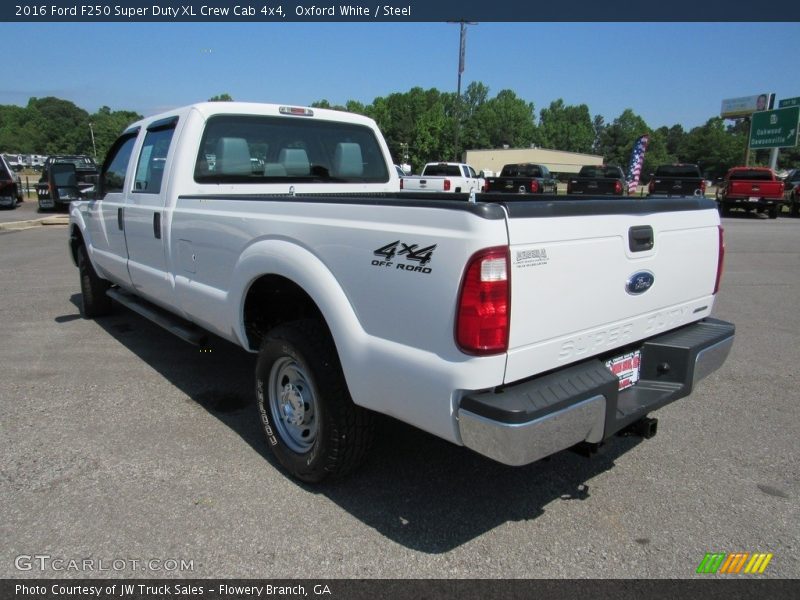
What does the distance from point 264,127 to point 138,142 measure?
1.18 meters

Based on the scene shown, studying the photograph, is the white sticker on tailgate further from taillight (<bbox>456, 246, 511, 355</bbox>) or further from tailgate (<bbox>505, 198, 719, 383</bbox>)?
taillight (<bbox>456, 246, 511, 355</bbox>)

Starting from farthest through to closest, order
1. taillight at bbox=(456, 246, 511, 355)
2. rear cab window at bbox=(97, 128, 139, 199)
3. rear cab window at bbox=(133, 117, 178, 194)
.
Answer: rear cab window at bbox=(97, 128, 139, 199) < rear cab window at bbox=(133, 117, 178, 194) < taillight at bbox=(456, 246, 511, 355)

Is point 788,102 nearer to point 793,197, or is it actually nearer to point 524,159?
point 793,197

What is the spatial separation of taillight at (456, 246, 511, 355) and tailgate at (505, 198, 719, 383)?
1.7 inches

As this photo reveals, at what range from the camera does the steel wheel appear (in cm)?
302

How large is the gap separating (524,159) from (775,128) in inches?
2073

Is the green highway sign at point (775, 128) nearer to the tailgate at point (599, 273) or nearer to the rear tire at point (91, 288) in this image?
the tailgate at point (599, 273)

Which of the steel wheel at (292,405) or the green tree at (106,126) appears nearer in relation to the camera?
the steel wheel at (292,405)

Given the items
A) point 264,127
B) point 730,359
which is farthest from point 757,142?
point 264,127

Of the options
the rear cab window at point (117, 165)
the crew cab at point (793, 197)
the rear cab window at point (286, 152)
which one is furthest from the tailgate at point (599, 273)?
the crew cab at point (793, 197)

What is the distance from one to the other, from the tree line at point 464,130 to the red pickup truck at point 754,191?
2658 inches

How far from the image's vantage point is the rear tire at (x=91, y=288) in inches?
246

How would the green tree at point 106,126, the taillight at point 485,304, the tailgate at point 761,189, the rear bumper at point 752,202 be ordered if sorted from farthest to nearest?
the green tree at point 106,126 → the rear bumper at point 752,202 → the tailgate at point 761,189 → the taillight at point 485,304

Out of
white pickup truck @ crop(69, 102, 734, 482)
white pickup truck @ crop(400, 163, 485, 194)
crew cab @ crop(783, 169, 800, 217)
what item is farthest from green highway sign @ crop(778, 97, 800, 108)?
white pickup truck @ crop(69, 102, 734, 482)
